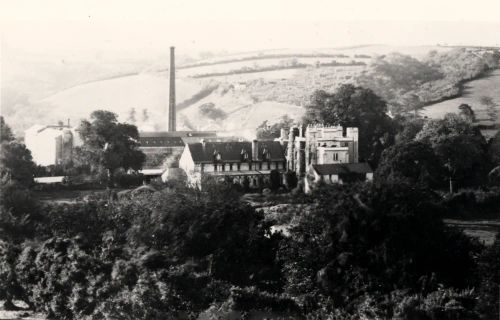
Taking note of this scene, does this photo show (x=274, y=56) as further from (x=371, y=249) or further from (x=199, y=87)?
(x=371, y=249)

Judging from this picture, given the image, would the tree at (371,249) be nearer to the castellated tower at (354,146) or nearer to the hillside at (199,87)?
the castellated tower at (354,146)

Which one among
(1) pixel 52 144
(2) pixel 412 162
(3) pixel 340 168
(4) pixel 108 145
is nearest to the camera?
A: (2) pixel 412 162

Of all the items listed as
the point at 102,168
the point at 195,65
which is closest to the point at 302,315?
the point at 102,168

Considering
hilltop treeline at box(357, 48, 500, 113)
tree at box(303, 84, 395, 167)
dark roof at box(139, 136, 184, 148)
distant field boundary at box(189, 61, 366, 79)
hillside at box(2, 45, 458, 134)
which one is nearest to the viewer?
tree at box(303, 84, 395, 167)

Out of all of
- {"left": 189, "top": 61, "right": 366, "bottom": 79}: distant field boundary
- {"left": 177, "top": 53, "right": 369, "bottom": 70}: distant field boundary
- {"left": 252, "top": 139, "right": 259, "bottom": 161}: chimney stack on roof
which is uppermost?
{"left": 177, "top": 53, "right": 369, "bottom": 70}: distant field boundary

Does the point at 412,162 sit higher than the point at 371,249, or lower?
higher

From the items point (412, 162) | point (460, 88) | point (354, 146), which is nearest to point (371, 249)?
point (412, 162)

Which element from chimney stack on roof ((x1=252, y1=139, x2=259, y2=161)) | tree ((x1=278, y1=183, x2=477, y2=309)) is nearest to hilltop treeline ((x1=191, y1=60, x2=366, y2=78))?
chimney stack on roof ((x1=252, y1=139, x2=259, y2=161))

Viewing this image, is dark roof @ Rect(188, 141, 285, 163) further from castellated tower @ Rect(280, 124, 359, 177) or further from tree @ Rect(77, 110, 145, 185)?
tree @ Rect(77, 110, 145, 185)
